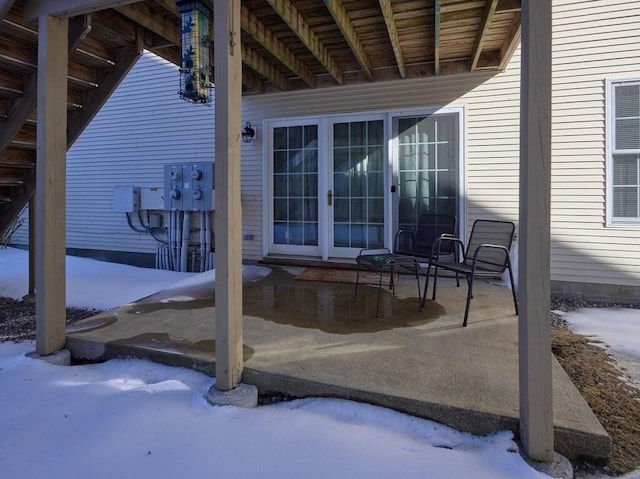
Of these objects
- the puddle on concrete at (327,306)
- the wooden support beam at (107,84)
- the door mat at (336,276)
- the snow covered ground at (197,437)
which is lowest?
the snow covered ground at (197,437)

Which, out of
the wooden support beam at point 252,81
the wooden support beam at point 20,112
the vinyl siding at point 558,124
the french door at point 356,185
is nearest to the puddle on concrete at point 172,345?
the wooden support beam at point 20,112

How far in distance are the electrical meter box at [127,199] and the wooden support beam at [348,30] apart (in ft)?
13.7

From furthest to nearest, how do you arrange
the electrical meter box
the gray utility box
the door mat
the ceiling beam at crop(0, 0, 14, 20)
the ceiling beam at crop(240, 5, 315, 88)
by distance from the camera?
the electrical meter box, the gray utility box, the door mat, the ceiling beam at crop(240, 5, 315, 88), the ceiling beam at crop(0, 0, 14, 20)

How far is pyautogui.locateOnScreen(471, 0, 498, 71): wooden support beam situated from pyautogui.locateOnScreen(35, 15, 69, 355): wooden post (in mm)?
3124

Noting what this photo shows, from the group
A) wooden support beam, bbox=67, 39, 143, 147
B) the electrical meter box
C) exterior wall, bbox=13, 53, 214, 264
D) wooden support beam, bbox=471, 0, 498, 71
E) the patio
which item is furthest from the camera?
the electrical meter box

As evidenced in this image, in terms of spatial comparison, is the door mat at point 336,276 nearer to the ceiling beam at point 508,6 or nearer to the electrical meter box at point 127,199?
the ceiling beam at point 508,6

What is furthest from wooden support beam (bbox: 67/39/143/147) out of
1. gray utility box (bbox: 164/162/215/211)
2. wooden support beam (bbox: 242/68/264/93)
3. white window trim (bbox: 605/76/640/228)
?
white window trim (bbox: 605/76/640/228)

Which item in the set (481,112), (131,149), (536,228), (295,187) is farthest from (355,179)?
(131,149)

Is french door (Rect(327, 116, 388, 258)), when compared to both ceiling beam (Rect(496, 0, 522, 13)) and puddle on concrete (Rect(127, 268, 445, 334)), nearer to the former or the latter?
puddle on concrete (Rect(127, 268, 445, 334))

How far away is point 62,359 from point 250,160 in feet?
12.1

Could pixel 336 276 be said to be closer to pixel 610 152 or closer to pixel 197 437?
pixel 197 437

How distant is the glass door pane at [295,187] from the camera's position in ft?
17.6

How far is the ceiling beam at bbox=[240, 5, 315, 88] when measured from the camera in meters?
3.53

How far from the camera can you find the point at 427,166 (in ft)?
15.8
